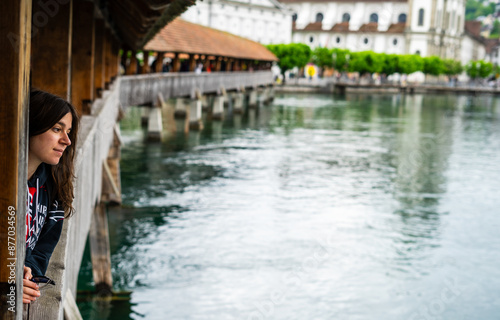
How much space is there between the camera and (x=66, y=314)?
11.1 ft

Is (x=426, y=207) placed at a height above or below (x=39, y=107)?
below

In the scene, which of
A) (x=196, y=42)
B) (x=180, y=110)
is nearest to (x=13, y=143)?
(x=196, y=42)

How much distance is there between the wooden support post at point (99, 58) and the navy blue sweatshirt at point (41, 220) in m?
6.83

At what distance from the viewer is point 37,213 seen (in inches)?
96.2

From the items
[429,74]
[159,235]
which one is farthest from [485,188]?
[429,74]

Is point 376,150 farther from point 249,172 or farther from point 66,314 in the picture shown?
point 66,314

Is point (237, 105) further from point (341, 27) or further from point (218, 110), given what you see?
point (341, 27)

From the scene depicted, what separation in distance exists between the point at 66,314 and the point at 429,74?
78.2 m

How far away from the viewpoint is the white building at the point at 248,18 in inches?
2418

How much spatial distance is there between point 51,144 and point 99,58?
7.42 metres

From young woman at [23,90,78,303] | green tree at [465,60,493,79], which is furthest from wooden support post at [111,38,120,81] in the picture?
green tree at [465,60,493,79]

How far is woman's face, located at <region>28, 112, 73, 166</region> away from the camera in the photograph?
2.39 metres

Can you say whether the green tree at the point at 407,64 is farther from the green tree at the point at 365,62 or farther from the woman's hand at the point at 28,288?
the woman's hand at the point at 28,288

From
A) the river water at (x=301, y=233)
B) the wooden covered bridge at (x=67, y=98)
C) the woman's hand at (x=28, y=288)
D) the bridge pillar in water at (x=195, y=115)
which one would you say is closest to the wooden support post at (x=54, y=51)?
the wooden covered bridge at (x=67, y=98)
